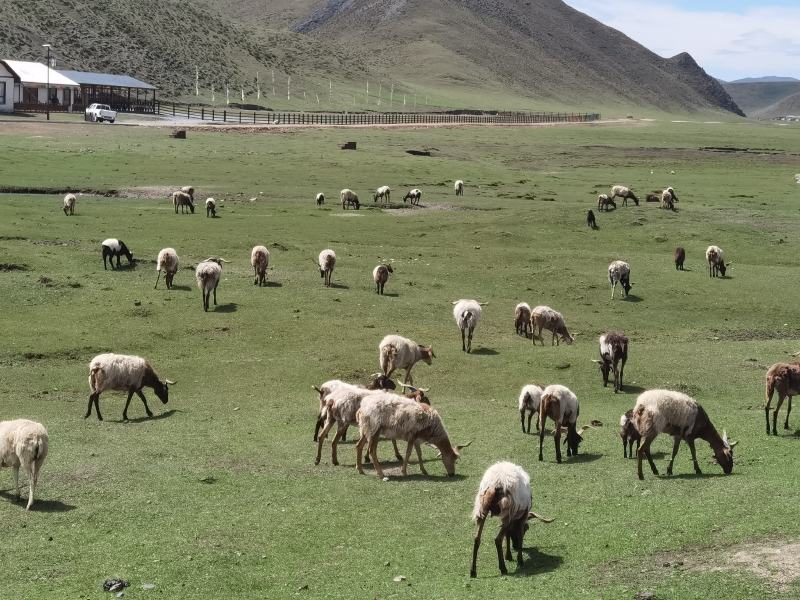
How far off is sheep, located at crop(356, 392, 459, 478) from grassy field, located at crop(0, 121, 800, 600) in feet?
1.77

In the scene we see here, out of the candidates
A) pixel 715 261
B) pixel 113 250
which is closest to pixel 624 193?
pixel 715 261

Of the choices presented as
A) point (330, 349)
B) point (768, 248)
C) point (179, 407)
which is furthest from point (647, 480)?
point (768, 248)

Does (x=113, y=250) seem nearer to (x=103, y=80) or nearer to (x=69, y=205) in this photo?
(x=69, y=205)

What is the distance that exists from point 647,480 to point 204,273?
1934cm

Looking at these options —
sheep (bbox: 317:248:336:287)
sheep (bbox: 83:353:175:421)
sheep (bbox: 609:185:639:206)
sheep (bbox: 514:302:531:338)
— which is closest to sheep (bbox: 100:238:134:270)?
sheep (bbox: 317:248:336:287)

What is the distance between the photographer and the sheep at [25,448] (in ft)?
52.2

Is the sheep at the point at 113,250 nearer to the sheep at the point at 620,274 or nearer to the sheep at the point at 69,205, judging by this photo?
the sheep at the point at 69,205

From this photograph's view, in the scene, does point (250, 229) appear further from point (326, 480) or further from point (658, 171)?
point (658, 171)

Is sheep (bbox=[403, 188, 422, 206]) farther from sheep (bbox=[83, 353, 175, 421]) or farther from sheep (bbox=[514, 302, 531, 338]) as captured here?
sheep (bbox=[83, 353, 175, 421])

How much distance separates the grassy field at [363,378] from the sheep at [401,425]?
540 millimetres

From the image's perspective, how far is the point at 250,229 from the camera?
48.5 metres

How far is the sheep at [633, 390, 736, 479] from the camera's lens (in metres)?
17.6

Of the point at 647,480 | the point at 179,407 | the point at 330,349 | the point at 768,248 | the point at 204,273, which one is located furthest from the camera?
the point at 768,248

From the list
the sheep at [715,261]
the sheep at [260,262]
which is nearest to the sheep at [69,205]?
the sheep at [260,262]
